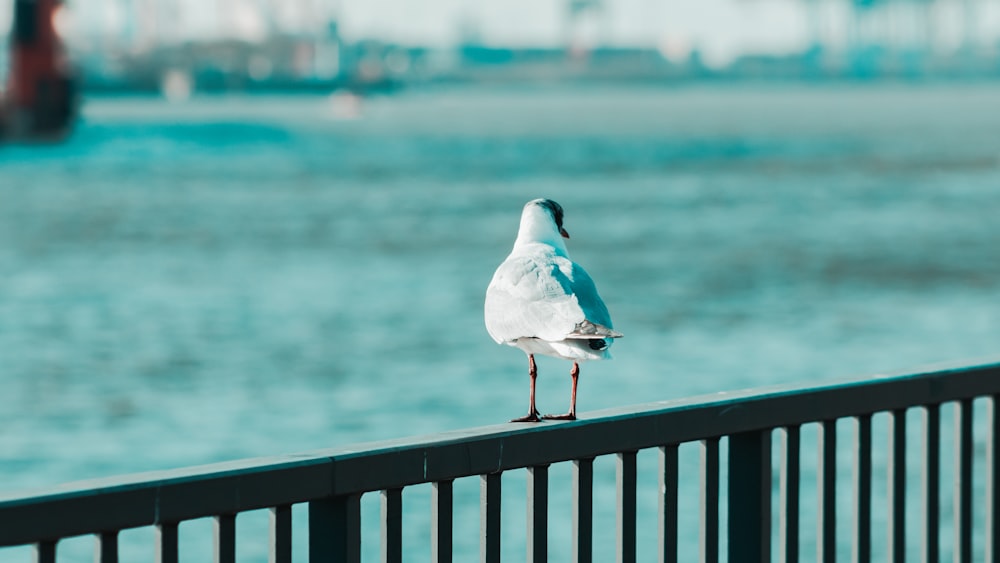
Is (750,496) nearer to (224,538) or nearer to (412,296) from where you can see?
(224,538)

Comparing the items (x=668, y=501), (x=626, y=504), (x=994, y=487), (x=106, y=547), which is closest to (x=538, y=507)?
(x=626, y=504)

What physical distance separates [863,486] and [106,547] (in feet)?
5.49

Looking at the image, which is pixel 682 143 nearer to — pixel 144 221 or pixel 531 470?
pixel 144 221

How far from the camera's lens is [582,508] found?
310 centimetres

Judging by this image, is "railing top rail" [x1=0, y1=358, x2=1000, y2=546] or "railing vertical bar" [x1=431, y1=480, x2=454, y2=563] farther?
"railing vertical bar" [x1=431, y1=480, x2=454, y2=563]

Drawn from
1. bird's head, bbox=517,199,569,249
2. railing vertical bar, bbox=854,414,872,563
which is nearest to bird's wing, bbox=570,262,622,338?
bird's head, bbox=517,199,569,249

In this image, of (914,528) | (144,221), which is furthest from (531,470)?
(144,221)

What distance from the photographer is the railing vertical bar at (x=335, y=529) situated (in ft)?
9.26

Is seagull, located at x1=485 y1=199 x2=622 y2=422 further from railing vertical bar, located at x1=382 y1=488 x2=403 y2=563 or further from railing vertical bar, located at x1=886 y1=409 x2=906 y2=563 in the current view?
railing vertical bar, located at x1=886 y1=409 x2=906 y2=563

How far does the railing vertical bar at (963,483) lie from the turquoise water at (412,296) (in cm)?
216

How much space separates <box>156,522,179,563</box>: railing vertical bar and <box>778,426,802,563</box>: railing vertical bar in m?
1.24

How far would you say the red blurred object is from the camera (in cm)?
7875

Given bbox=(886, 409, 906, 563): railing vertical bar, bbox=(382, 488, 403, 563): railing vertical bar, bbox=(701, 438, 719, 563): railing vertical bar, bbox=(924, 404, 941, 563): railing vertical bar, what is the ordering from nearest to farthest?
bbox=(382, 488, 403, 563): railing vertical bar < bbox=(701, 438, 719, 563): railing vertical bar < bbox=(886, 409, 906, 563): railing vertical bar < bbox=(924, 404, 941, 563): railing vertical bar

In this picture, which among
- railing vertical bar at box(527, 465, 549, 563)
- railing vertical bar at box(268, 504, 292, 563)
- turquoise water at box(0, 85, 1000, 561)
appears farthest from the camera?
turquoise water at box(0, 85, 1000, 561)
